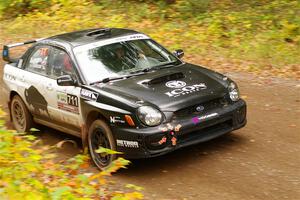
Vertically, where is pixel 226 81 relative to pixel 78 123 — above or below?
above

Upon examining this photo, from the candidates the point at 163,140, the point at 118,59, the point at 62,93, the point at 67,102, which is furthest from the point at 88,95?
the point at 163,140

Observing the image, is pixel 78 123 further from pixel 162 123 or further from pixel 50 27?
pixel 50 27

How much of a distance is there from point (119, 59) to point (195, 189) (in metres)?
2.51

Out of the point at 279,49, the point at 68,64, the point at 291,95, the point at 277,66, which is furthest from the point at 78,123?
the point at 279,49

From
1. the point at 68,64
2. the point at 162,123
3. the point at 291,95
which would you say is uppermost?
the point at 68,64

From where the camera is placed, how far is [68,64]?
25.0ft

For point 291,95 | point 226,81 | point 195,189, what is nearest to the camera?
point 195,189

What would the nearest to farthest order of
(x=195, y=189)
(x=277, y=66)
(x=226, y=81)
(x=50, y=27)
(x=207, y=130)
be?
(x=195, y=189) < (x=207, y=130) < (x=226, y=81) < (x=277, y=66) < (x=50, y=27)

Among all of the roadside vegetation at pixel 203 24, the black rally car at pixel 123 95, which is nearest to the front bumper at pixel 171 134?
the black rally car at pixel 123 95

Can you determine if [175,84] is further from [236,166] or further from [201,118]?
[236,166]

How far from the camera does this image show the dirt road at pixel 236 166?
5.90 metres

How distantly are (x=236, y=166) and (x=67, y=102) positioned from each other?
8.83ft

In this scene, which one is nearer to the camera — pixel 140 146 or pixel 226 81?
pixel 140 146

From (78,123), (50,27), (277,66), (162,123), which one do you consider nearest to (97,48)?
(78,123)
